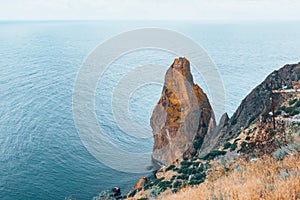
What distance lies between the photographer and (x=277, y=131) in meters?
12.8

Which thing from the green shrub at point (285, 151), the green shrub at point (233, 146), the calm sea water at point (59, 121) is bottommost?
the calm sea water at point (59, 121)

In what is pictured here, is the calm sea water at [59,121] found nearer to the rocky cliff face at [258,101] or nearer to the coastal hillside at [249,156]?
the coastal hillside at [249,156]

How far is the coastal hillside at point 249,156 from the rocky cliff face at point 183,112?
0.60 ft

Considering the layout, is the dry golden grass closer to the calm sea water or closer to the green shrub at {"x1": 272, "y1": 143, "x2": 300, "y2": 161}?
the green shrub at {"x1": 272, "y1": 143, "x2": 300, "y2": 161}

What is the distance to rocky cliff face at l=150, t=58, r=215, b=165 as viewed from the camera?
132ft

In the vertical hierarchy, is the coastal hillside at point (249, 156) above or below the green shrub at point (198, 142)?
above

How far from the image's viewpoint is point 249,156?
41.1 feet

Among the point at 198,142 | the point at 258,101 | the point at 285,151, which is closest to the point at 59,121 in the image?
the point at 198,142

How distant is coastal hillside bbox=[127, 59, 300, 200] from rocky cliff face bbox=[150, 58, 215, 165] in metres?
0.18

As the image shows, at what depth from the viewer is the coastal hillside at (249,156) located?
6.92 metres

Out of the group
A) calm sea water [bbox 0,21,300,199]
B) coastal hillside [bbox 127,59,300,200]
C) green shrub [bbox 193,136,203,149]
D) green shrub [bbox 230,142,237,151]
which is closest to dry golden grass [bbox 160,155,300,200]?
coastal hillside [bbox 127,59,300,200]

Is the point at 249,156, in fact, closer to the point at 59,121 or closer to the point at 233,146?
the point at 233,146

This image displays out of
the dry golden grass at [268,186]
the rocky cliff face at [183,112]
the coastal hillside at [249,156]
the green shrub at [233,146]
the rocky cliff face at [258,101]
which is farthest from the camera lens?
the rocky cliff face at [183,112]

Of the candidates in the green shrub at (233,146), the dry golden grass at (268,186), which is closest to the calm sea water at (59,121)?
the green shrub at (233,146)
